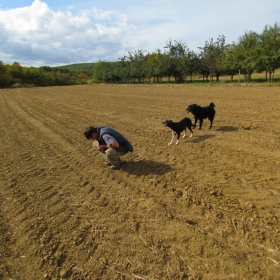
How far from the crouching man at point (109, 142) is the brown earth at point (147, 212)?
0.32 meters

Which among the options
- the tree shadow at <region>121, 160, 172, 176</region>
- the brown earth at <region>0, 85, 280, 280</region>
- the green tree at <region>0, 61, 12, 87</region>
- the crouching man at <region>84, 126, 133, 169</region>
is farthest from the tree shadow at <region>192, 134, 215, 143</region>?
the green tree at <region>0, 61, 12, 87</region>

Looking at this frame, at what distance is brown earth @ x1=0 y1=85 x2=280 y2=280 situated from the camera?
284 centimetres

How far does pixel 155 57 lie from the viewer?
2377 inches

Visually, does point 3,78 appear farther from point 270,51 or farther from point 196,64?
point 270,51

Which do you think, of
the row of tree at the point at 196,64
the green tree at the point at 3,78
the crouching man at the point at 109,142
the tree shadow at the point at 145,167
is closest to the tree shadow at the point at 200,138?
the tree shadow at the point at 145,167

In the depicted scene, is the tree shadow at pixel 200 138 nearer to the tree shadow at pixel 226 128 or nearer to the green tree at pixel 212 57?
the tree shadow at pixel 226 128

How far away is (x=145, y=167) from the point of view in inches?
220

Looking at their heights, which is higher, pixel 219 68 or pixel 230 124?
pixel 219 68

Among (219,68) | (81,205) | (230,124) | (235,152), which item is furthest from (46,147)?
(219,68)

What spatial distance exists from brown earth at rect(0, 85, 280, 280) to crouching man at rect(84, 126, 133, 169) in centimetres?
32

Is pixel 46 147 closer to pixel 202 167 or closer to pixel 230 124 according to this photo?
pixel 202 167

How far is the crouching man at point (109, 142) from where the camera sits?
5.15 m

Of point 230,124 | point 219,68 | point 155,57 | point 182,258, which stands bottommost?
point 182,258

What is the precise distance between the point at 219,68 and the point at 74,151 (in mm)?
41255
